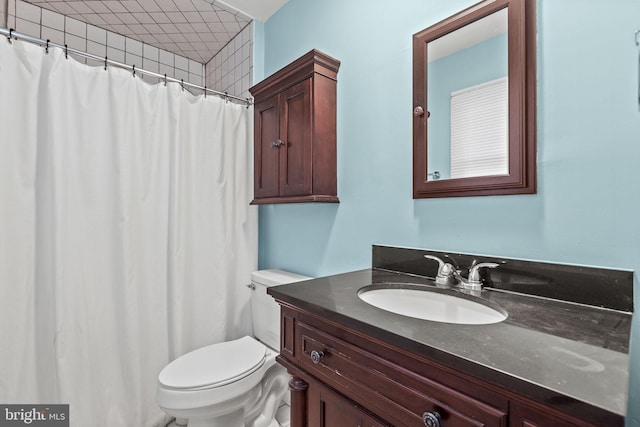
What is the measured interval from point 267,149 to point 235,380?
1.18m

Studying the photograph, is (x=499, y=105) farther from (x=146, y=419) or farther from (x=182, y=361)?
(x=146, y=419)

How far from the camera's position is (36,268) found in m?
1.32

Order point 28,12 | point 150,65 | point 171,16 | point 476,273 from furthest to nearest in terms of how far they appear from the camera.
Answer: point 150,65 → point 171,16 → point 28,12 → point 476,273

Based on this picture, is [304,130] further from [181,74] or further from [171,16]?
[181,74]

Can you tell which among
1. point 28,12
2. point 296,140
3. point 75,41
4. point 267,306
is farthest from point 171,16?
point 267,306

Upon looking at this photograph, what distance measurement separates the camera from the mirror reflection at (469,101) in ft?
3.14

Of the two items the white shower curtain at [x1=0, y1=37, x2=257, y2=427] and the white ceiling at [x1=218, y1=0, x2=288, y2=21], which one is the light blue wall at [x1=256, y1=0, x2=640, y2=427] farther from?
the white shower curtain at [x1=0, y1=37, x2=257, y2=427]

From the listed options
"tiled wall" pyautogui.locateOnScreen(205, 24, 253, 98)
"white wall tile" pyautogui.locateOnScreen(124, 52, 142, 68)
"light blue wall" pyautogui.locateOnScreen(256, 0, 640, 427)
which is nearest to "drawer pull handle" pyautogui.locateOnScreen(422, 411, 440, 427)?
"light blue wall" pyautogui.locateOnScreen(256, 0, 640, 427)

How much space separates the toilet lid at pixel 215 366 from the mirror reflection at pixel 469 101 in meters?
1.16

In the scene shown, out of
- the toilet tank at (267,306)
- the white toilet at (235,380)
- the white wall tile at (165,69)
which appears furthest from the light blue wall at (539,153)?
the white wall tile at (165,69)

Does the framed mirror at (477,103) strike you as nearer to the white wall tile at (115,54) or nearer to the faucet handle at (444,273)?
the faucet handle at (444,273)

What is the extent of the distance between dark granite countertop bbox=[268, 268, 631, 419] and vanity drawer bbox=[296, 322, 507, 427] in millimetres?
68

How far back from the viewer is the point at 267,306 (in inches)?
66.6

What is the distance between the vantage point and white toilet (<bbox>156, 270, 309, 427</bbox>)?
1193 mm
